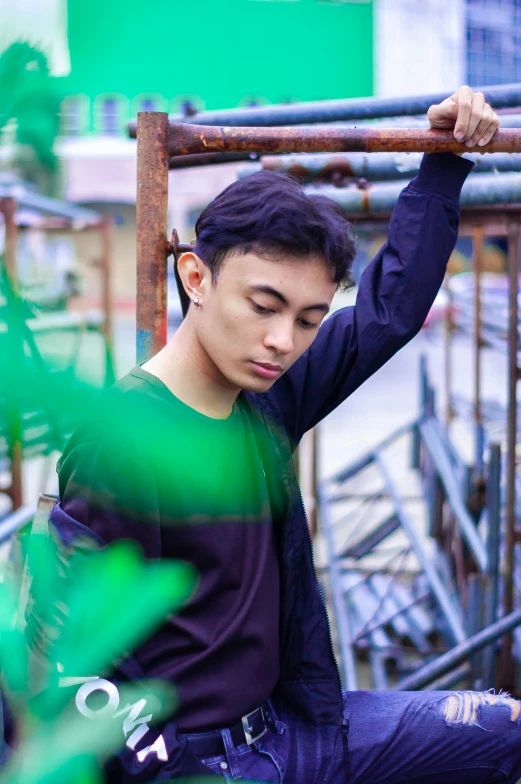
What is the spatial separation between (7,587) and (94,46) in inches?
11.3

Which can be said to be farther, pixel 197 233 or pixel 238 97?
pixel 197 233

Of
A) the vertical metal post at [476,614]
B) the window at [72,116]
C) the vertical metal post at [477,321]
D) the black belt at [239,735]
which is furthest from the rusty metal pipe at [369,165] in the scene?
the vertical metal post at [477,321]

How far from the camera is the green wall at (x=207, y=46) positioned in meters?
0.42

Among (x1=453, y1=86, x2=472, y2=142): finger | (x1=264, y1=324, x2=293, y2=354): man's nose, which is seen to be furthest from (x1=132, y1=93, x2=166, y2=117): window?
(x1=453, y1=86, x2=472, y2=142): finger

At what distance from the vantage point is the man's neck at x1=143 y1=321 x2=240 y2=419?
1.41 m

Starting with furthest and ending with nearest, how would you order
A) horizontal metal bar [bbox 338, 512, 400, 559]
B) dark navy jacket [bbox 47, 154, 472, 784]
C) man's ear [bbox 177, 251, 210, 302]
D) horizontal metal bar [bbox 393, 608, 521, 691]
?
1. horizontal metal bar [bbox 338, 512, 400, 559]
2. horizontal metal bar [bbox 393, 608, 521, 691]
3. dark navy jacket [bbox 47, 154, 472, 784]
4. man's ear [bbox 177, 251, 210, 302]

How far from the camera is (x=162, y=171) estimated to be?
1.46m

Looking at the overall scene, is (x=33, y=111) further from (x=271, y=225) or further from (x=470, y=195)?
(x=470, y=195)

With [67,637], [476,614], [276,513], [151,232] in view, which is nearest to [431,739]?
[276,513]

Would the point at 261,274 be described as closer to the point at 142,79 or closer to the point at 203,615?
the point at 203,615

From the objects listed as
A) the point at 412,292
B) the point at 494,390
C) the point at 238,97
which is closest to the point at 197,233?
the point at 412,292

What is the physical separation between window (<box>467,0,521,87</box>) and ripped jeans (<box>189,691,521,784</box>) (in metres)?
23.9

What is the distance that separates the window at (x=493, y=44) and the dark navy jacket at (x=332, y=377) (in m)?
23.5

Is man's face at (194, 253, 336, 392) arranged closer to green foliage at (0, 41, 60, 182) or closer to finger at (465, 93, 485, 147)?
finger at (465, 93, 485, 147)
